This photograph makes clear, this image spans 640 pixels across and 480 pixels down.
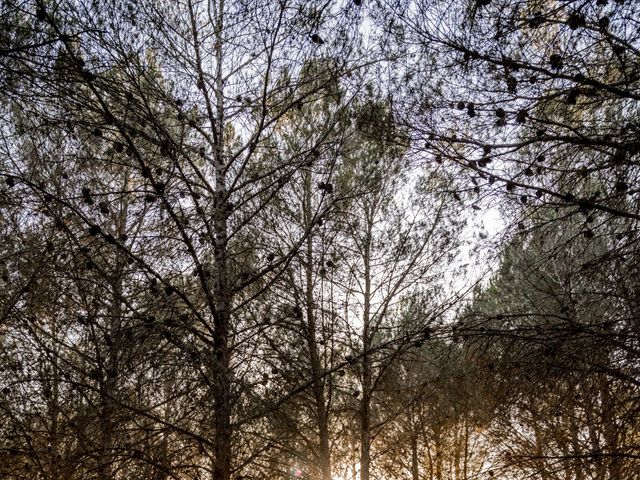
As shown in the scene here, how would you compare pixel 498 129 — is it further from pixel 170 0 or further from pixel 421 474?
pixel 421 474

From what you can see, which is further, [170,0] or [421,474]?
[421,474]

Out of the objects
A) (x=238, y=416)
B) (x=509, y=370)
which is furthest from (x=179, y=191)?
(x=509, y=370)

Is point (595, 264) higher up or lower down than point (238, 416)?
higher up

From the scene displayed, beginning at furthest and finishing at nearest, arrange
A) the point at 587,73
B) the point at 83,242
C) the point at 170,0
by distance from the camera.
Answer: the point at 170,0, the point at 83,242, the point at 587,73

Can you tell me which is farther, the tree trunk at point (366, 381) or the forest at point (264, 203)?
the tree trunk at point (366, 381)

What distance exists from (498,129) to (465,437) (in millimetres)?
7924

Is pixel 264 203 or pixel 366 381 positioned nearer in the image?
pixel 264 203

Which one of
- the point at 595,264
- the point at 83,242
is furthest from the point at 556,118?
the point at 83,242

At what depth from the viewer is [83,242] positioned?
3.50 m

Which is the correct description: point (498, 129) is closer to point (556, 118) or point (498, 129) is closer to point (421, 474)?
point (556, 118)

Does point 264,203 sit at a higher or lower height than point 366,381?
higher

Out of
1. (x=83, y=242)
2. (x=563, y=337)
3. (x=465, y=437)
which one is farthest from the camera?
(x=465, y=437)

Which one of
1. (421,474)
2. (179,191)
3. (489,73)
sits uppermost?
(489,73)

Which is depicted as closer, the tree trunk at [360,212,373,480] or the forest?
the forest
